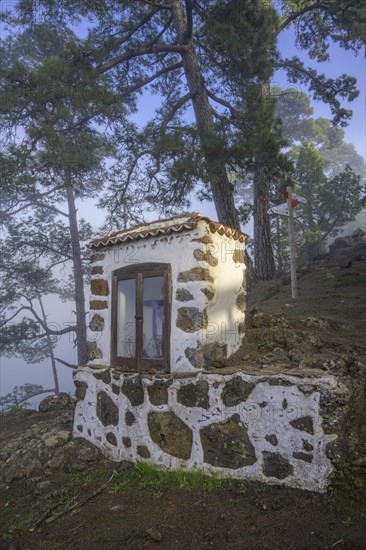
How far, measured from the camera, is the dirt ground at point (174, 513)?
116 inches

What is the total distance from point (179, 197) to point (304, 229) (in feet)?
31.5

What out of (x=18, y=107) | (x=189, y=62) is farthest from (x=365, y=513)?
(x=189, y=62)

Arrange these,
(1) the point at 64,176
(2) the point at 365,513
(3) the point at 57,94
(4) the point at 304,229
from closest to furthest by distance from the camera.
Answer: (2) the point at 365,513 < (3) the point at 57,94 < (1) the point at 64,176 < (4) the point at 304,229

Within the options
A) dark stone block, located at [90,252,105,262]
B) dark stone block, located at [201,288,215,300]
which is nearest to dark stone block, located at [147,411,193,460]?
dark stone block, located at [201,288,215,300]

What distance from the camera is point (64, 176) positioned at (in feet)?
28.9

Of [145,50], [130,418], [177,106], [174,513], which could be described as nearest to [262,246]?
[177,106]

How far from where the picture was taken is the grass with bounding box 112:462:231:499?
12.1 feet

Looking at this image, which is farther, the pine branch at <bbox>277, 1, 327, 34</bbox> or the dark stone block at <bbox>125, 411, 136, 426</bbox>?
the pine branch at <bbox>277, 1, 327, 34</bbox>

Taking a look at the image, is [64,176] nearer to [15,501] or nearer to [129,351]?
[129,351]

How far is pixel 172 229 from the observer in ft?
14.9

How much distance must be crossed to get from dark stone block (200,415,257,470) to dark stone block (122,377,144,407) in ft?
3.15

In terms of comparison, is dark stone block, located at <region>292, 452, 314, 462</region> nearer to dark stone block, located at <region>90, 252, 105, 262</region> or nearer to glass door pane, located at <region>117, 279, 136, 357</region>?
glass door pane, located at <region>117, 279, 136, 357</region>

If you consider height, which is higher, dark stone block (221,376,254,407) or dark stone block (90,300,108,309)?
dark stone block (90,300,108,309)

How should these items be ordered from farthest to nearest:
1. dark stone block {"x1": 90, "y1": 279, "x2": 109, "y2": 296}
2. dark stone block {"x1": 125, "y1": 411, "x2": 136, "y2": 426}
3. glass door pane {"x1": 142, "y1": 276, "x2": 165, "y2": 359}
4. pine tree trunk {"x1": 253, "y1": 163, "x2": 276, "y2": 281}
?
pine tree trunk {"x1": 253, "y1": 163, "x2": 276, "y2": 281}, dark stone block {"x1": 90, "y1": 279, "x2": 109, "y2": 296}, glass door pane {"x1": 142, "y1": 276, "x2": 165, "y2": 359}, dark stone block {"x1": 125, "y1": 411, "x2": 136, "y2": 426}
